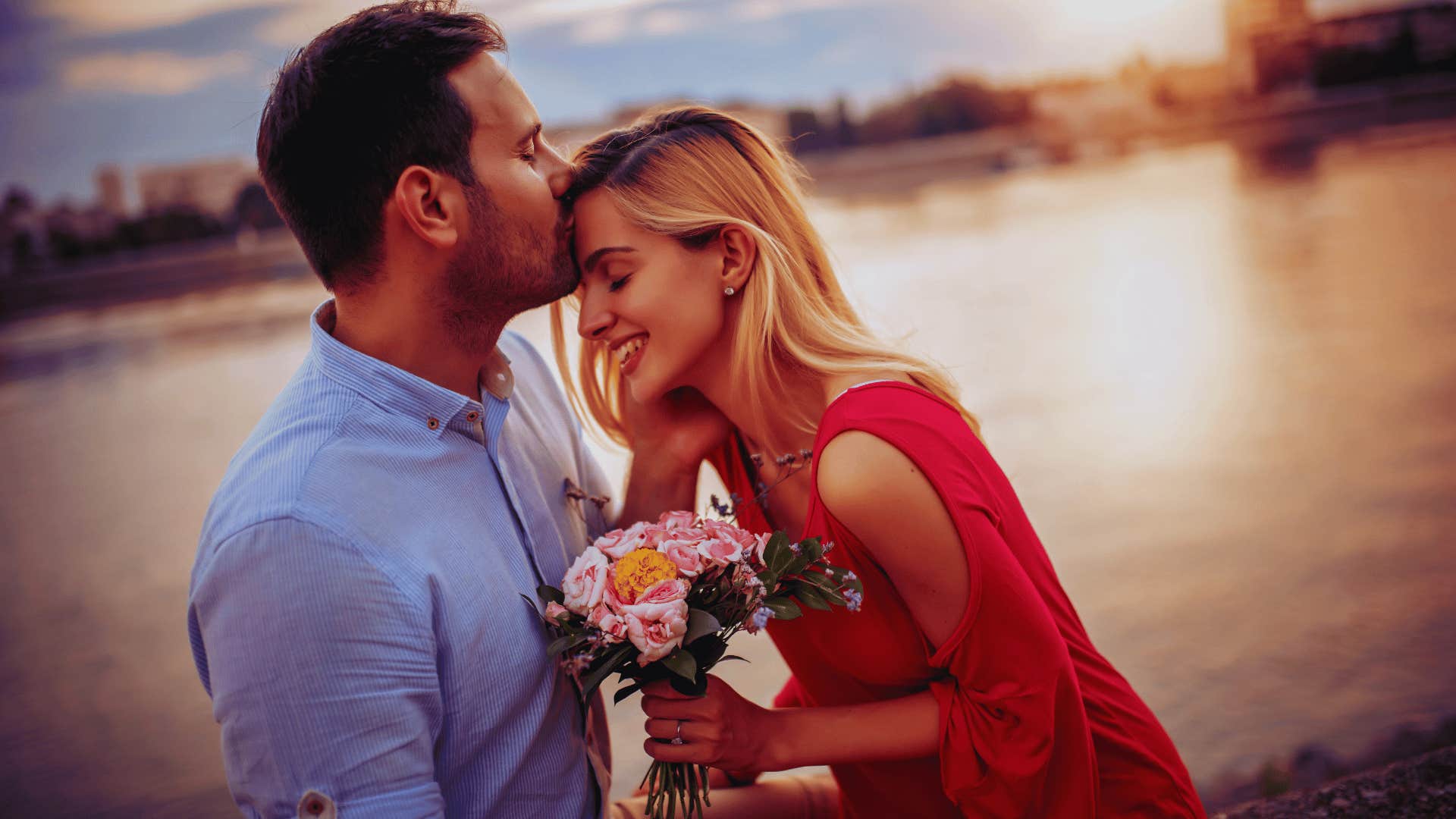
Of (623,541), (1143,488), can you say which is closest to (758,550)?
(623,541)

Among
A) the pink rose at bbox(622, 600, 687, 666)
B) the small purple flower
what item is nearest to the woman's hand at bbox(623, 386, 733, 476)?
the small purple flower

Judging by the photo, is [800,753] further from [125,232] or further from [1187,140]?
[1187,140]

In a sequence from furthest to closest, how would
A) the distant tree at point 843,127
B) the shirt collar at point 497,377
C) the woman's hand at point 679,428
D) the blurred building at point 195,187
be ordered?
1. the distant tree at point 843,127
2. the blurred building at point 195,187
3. the woman's hand at point 679,428
4. the shirt collar at point 497,377

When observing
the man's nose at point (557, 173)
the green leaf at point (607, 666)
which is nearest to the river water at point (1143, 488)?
the man's nose at point (557, 173)

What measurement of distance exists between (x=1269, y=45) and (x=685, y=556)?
4992 centimetres

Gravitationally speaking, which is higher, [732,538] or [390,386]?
[390,386]

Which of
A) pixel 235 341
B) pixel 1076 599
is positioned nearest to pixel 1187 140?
pixel 235 341

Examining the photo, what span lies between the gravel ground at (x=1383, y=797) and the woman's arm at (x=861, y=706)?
1.21 metres

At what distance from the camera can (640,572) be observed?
6.50ft

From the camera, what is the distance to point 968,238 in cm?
2836

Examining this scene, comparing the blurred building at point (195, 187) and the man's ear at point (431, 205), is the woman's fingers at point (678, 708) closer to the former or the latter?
the man's ear at point (431, 205)

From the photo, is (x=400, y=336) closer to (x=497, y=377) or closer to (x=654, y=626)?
(x=497, y=377)

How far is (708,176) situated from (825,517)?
93 centimetres

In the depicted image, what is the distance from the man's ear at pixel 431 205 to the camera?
211 centimetres
